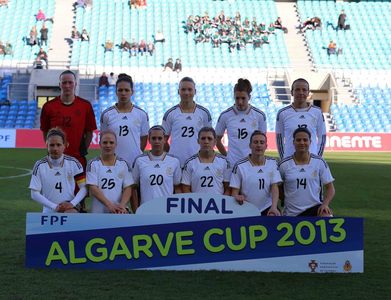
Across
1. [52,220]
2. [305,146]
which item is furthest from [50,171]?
[305,146]

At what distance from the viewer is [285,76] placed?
108 feet

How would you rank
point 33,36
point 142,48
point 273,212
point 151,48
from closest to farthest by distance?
point 273,212
point 33,36
point 142,48
point 151,48

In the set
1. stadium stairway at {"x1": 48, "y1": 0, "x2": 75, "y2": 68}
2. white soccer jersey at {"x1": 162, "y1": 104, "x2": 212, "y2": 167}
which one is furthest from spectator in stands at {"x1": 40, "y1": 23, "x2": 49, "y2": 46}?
white soccer jersey at {"x1": 162, "y1": 104, "x2": 212, "y2": 167}

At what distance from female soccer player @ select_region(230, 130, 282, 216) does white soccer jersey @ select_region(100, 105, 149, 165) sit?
121cm

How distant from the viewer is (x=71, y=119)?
7.14 metres

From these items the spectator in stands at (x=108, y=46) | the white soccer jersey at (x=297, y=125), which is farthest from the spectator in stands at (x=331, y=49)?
the white soccer jersey at (x=297, y=125)

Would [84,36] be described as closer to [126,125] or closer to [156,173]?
[126,125]

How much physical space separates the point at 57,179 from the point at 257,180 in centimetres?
168

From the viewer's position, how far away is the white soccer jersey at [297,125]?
7.41m

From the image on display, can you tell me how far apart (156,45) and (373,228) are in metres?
26.9

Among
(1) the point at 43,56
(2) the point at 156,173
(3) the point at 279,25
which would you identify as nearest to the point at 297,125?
(2) the point at 156,173

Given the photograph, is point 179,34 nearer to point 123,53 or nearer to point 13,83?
point 123,53

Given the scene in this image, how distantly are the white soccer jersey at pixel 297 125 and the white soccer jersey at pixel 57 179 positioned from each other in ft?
6.94

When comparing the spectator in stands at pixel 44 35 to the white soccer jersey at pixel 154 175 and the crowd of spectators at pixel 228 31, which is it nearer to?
the crowd of spectators at pixel 228 31
